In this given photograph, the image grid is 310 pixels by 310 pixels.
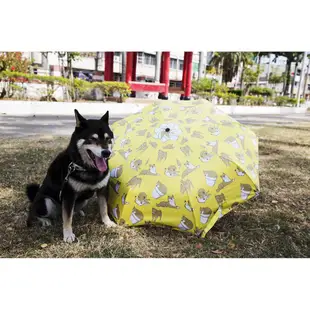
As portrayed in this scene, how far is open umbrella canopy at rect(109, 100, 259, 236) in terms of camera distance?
1695mm

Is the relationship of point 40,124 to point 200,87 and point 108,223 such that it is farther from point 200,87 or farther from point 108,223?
point 200,87

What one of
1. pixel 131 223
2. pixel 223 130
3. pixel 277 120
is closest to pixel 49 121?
pixel 131 223

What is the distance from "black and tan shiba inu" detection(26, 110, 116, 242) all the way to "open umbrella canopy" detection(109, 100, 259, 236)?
0.17m

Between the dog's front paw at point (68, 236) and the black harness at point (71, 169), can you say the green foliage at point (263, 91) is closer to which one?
the black harness at point (71, 169)

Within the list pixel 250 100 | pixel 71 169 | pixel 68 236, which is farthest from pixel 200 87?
pixel 68 236

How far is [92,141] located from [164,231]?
702 millimetres

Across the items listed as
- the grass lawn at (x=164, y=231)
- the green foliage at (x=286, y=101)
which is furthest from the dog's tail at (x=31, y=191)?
the green foliage at (x=286, y=101)

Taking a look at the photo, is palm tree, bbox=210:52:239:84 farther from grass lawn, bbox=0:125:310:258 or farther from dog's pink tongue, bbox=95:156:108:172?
dog's pink tongue, bbox=95:156:108:172

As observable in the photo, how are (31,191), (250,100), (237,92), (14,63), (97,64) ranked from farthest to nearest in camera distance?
(237,92)
(250,100)
(97,64)
(14,63)
(31,191)

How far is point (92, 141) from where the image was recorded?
1.54 metres

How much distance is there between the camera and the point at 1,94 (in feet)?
8.24

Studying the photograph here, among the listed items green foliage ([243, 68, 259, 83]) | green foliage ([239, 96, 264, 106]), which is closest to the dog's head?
green foliage ([239, 96, 264, 106])

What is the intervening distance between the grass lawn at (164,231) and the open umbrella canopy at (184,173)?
117 mm
